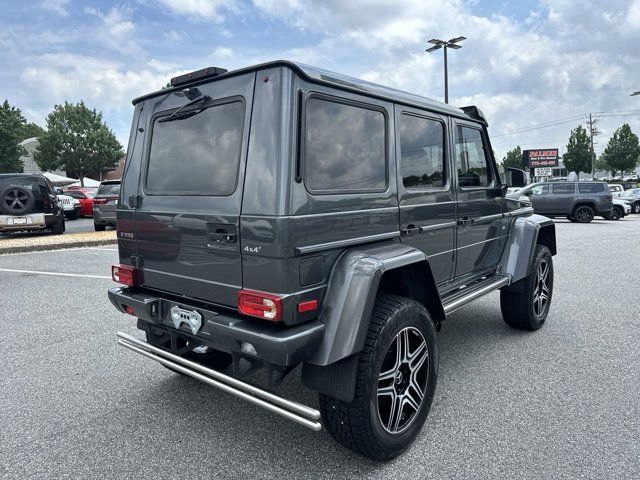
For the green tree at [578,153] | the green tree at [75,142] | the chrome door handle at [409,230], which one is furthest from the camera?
the green tree at [578,153]

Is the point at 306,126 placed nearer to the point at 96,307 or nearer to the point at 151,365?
the point at 151,365

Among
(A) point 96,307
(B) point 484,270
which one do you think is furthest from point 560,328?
(A) point 96,307

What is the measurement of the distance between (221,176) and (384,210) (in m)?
0.99

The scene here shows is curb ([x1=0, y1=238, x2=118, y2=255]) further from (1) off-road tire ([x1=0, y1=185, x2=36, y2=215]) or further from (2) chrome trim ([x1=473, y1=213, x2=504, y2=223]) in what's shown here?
(2) chrome trim ([x1=473, y1=213, x2=504, y2=223])

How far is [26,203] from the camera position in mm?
11820

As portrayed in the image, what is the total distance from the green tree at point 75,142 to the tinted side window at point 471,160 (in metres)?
46.5

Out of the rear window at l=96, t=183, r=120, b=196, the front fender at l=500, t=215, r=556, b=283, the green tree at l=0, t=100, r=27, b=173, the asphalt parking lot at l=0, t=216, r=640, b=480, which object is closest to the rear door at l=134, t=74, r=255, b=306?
the asphalt parking lot at l=0, t=216, r=640, b=480

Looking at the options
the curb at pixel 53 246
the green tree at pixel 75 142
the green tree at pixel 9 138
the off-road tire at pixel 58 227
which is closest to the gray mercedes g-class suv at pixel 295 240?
the curb at pixel 53 246

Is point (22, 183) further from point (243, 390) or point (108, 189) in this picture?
point (243, 390)

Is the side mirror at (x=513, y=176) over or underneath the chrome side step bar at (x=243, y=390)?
over

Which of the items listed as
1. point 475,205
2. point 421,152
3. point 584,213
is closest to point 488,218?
point 475,205

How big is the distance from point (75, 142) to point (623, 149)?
2182 inches

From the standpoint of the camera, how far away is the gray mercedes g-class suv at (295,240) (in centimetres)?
230

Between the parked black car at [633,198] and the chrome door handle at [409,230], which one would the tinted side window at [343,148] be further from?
the parked black car at [633,198]
